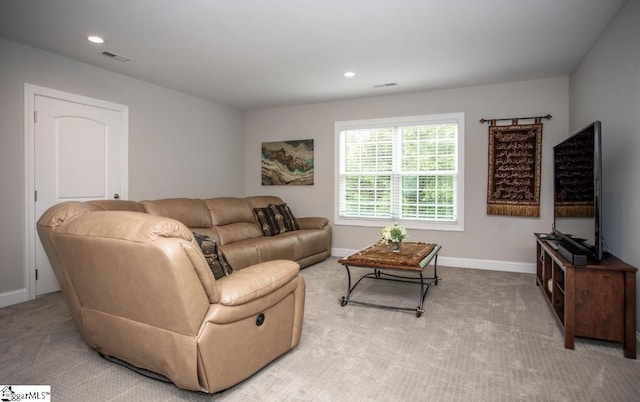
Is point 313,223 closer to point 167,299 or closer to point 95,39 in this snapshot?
point 95,39

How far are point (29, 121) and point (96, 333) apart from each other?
2602 millimetres

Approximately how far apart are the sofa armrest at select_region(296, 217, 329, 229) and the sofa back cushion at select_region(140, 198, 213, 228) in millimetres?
1520

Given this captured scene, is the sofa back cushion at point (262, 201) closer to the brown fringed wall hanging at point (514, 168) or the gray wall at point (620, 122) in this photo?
the brown fringed wall hanging at point (514, 168)

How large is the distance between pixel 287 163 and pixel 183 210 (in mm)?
2319

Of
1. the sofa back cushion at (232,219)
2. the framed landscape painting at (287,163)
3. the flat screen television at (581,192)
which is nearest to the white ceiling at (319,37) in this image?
the flat screen television at (581,192)

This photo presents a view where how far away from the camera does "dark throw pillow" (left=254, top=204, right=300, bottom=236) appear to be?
5.04 metres

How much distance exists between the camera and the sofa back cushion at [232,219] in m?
4.55

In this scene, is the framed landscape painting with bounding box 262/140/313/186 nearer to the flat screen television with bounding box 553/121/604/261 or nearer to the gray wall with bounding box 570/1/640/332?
the flat screen television with bounding box 553/121/604/261

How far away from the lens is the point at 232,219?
15.8 ft

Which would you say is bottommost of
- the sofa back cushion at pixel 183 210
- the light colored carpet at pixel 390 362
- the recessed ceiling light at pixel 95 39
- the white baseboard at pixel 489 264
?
the light colored carpet at pixel 390 362

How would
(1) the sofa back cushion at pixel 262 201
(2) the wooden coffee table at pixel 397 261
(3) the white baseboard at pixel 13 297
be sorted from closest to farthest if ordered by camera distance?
(2) the wooden coffee table at pixel 397 261
(3) the white baseboard at pixel 13 297
(1) the sofa back cushion at pixel 262 201

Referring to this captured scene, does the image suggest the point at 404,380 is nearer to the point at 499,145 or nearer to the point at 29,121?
the point at 499,145

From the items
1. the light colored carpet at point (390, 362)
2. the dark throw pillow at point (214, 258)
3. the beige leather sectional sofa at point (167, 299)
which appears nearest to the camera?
the beige leather sectional sofa at point (167, 299)

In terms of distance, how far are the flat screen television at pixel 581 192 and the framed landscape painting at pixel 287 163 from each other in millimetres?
3537
